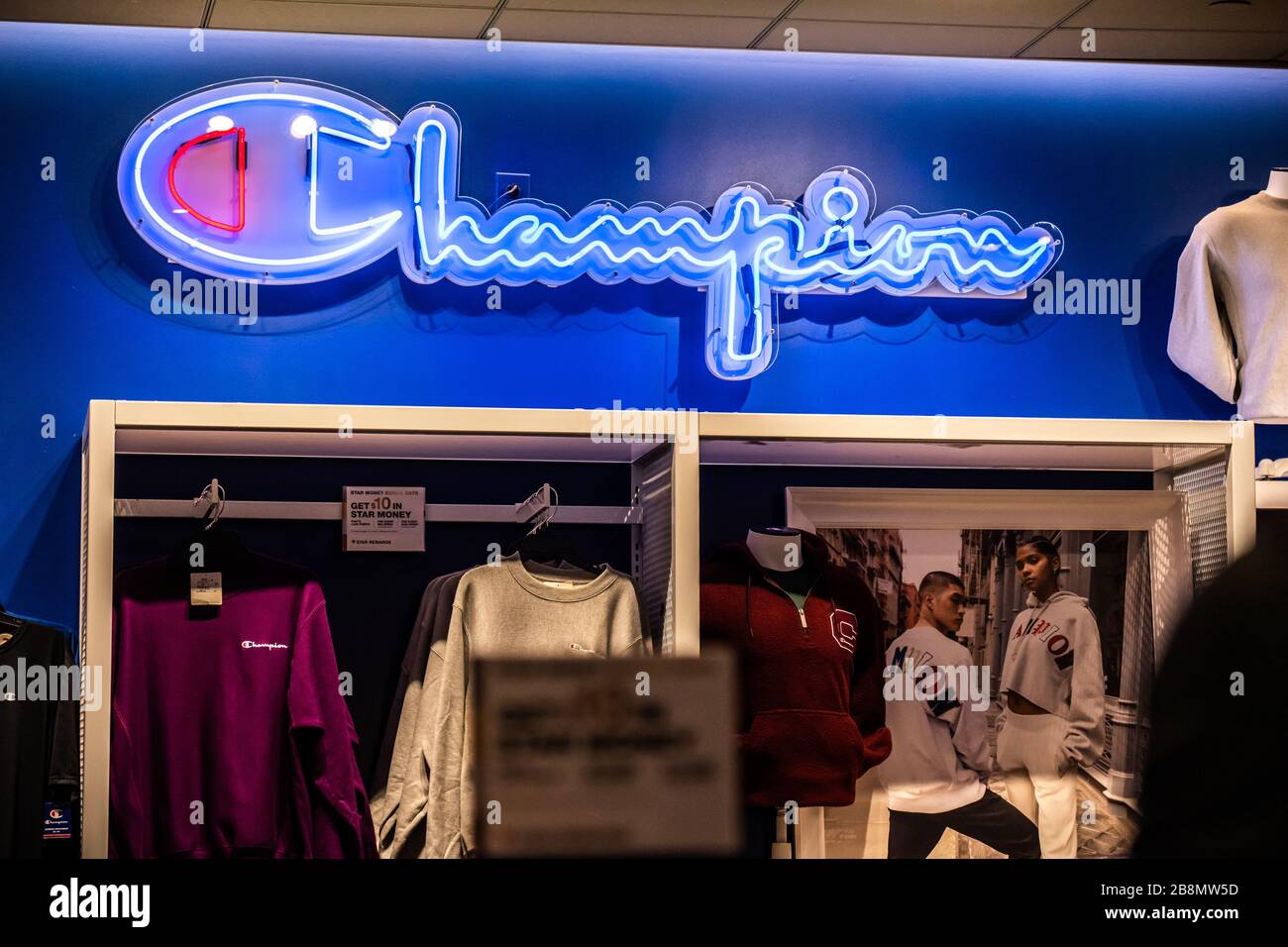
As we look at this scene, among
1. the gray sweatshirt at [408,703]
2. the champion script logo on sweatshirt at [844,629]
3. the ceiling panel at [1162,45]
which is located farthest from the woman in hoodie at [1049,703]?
the ceiling panel at [1162,45]

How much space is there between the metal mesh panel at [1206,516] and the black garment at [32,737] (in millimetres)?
2611

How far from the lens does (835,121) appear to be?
3879mm

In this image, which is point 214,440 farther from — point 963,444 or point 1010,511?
point 1010,511

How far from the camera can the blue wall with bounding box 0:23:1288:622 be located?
3508mm

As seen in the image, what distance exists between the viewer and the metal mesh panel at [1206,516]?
3289 mm

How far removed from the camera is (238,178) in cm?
351

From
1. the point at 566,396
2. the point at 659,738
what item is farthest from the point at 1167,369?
the point at 659,738

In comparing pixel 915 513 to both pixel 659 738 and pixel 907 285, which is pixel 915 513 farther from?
pixel 659 738

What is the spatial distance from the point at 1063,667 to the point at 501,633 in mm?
1394

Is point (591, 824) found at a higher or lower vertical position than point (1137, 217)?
lower

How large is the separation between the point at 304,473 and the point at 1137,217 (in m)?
2.42

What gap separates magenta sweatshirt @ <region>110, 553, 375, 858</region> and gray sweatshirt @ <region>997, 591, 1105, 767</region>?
1.64 metres

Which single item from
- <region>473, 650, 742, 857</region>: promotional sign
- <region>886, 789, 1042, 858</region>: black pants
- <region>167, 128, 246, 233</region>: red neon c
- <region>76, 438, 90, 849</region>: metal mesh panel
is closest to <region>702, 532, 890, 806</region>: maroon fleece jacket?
<region>886, 789, 1042, 858</region>: black pants
